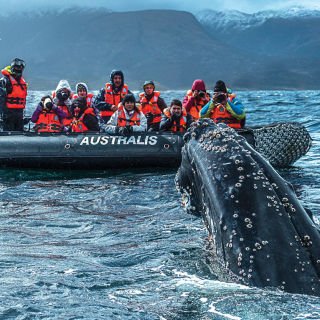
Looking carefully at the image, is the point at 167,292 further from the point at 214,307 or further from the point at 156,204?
the point at 156,204

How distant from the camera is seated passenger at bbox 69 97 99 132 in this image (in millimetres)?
15641

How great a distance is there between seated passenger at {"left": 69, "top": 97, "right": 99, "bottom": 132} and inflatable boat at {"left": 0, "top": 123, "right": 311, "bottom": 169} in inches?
64.5

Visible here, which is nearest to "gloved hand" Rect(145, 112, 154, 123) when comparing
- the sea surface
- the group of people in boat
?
the group of people in boat

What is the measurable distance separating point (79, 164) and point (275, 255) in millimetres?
10686

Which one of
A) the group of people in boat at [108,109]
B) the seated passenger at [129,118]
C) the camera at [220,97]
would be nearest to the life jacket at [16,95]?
the group of people in boat at [108,109]

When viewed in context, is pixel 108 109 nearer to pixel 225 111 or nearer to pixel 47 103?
pixel 47 103

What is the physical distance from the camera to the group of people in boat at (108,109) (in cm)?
1432

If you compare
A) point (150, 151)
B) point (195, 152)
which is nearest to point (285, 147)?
point (150, 151)

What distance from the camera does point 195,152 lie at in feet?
14.6

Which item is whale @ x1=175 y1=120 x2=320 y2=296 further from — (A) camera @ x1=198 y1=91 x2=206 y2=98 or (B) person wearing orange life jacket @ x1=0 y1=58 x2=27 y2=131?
(B) person wearing orange life jacket @ x1=0 y1=58 x2=27 y2=131

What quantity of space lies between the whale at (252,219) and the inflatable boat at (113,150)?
31.0ft

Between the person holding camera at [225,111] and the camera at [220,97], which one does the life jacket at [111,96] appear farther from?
the camera at [220,97]

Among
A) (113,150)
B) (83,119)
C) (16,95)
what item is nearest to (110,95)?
(83,119)

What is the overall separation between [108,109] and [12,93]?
91.3 inches
